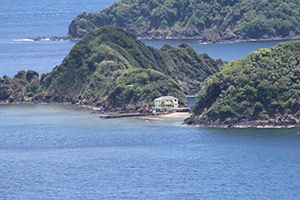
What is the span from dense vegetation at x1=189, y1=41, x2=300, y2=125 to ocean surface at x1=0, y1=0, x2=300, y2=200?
4302 mm

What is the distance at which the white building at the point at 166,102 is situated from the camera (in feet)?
585

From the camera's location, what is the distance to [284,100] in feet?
481

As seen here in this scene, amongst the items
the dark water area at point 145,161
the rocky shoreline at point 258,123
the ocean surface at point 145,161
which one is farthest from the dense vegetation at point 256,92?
the ocean surface at point 145,161

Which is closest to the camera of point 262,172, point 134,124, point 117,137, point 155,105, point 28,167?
point 262,172

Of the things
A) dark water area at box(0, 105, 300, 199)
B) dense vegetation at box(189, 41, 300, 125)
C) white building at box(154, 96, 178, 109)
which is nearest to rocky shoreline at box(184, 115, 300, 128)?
dense vegetation at box(189, 41, 300, 125)

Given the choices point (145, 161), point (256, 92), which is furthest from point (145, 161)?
point (256, 92)

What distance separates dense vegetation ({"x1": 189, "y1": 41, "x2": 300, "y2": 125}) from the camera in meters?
146

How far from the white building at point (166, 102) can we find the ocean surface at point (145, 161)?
32.4 feet

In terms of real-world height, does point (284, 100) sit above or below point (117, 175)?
above

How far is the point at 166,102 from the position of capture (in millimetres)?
179250

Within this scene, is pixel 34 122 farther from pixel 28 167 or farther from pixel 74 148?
pixel 28 167

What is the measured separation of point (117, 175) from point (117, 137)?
33.9m

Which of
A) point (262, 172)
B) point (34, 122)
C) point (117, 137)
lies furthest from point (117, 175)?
point (34, 122)

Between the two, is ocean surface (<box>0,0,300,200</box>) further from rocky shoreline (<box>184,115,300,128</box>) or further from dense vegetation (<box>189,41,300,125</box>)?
dense vegetation (<box>189,41,300,125</box>)
